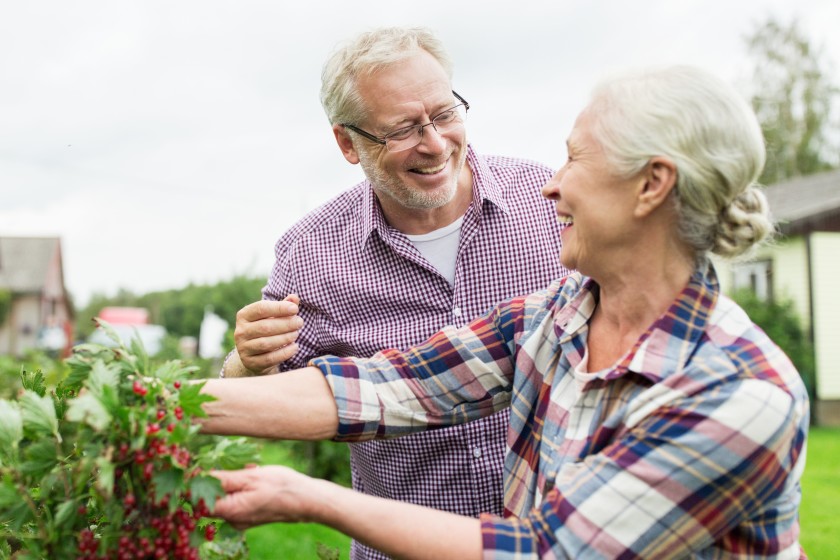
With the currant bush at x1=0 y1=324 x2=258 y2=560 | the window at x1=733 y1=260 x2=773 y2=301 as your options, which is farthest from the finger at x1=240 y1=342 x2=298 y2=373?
the window at x1=733 y1=260 x2=773 y2=301

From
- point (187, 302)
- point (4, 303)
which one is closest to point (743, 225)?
point (187, 302)

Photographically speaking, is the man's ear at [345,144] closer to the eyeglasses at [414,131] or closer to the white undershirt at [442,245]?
the eyeglasses at [414,131]

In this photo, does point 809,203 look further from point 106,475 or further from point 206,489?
point 106,475

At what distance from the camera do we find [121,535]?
1818 millimetres

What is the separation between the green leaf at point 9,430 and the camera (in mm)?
1868

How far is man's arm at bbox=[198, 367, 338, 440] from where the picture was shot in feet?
7.43

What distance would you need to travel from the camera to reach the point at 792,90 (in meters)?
32.3

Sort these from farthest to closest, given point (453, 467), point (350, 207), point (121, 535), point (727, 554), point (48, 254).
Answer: point (48, 254)
point (350, 207)
point (453, 467)
point (727, 554)
point (121, 535)

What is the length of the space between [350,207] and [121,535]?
2.02 m

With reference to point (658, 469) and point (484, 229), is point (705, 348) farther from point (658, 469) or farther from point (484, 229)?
point (484, 229)

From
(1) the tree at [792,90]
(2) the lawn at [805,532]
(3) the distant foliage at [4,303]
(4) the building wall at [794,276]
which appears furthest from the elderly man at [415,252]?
(3) the distant foliage at [4,303]

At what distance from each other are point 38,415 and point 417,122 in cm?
188

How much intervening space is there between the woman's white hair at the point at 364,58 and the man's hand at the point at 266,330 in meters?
0.93

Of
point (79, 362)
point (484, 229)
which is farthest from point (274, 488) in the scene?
point (484, 229)
